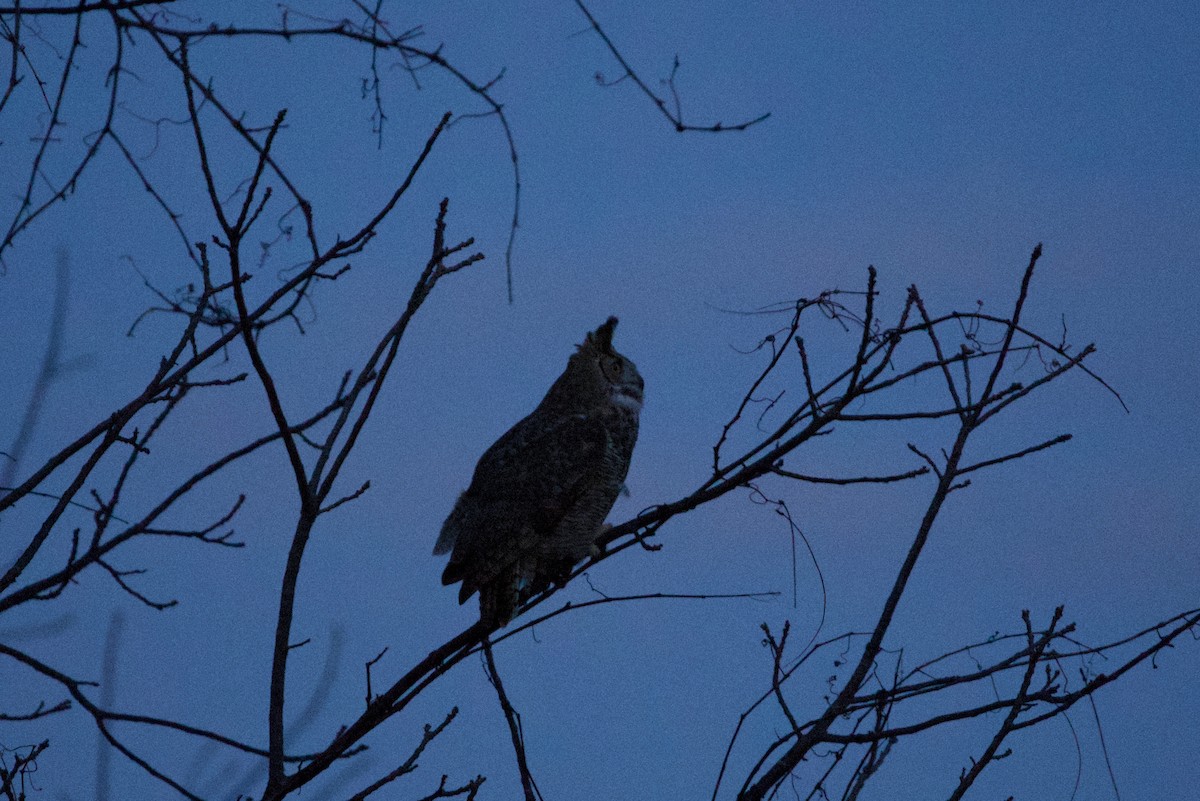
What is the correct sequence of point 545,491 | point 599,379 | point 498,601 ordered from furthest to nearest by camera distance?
point 599,379 < point 545,491 < point 498,601

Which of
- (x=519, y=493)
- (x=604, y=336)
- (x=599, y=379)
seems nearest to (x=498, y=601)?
(x=519, y=493)

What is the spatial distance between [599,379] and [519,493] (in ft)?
2.51

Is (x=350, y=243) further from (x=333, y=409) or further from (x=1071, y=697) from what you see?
(x=1071, y=697)

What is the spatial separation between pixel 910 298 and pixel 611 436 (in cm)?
209

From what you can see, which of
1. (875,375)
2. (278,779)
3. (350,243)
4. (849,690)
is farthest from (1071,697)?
(350,243)

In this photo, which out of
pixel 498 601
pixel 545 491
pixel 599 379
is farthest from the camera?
pixel 599 379

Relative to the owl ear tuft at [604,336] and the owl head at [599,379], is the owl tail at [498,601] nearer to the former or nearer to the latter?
the owl head at [599,379]

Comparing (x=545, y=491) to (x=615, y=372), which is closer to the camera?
(x=545, y=491)

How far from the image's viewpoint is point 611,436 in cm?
466

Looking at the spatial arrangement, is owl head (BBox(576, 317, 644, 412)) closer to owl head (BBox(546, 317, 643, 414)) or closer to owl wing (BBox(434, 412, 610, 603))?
owl head (BBox(546, 317, 643, 414))

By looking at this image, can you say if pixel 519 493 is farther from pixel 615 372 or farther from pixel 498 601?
pixel 615 372

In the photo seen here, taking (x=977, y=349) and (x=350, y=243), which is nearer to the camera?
(x=350, y=243)

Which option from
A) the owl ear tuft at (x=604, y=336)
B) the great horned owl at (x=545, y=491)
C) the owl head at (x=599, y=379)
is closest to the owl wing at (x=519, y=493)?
the great horned owl at (x=545, y=491)

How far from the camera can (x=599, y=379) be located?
4918mm
